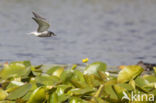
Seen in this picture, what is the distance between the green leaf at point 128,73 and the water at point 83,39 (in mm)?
3007

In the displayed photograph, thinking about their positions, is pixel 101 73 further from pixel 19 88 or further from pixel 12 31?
pixel 12 31

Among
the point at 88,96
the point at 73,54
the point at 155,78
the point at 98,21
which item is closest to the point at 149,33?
the point at 98,21

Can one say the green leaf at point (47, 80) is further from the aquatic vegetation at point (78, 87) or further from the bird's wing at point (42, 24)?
the bird's wing at point (42, 24)

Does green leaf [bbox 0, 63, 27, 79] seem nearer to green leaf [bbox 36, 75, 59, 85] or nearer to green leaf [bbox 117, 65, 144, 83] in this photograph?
green leaf [bbox 36, 75, 59, 85]

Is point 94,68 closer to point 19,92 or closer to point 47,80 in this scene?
point 47,80

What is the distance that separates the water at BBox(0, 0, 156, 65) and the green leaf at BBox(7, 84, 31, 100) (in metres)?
3.06

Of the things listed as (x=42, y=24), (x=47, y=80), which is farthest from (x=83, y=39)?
(x=47, y=80)

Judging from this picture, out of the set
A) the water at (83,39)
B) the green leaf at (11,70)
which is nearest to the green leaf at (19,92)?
the green leaf at (11,70)

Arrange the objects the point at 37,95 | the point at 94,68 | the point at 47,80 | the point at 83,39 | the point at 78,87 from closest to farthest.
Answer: the point at 37,95 < the point at 78,87 < the point at 47,80 < the point at 94,68 < the point at 83,39

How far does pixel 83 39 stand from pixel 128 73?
5465 mm

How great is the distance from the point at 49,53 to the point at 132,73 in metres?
4.05

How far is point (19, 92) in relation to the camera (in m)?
2.70

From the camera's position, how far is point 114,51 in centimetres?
691

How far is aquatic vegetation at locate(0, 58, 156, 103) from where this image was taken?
8.32 feet
